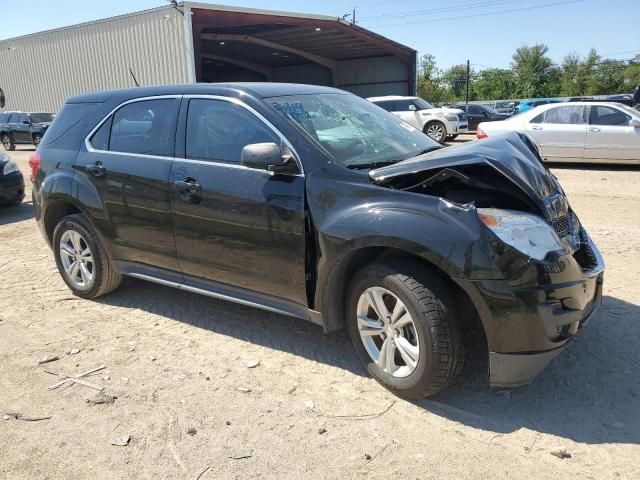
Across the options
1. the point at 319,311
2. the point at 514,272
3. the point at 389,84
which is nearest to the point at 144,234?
the point at 319,311

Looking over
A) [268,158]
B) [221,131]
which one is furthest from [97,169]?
[268,158]

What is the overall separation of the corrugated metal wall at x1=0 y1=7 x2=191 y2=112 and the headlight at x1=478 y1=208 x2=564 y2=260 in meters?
20.2

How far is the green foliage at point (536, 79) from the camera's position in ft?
227

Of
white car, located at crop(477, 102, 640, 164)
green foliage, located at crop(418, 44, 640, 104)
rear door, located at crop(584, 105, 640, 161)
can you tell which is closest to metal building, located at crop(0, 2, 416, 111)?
white car, located at crop(477, 102, 640, 164)

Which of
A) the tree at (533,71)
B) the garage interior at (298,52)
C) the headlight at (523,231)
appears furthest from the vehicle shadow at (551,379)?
the tree at (533,71)

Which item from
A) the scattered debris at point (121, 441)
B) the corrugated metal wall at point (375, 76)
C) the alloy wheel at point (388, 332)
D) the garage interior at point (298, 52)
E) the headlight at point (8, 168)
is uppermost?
the garage interior at point (298, 52)

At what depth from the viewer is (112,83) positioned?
82.1ft

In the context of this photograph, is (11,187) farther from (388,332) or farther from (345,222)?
(388,332)

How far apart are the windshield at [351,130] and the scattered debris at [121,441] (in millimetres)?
1954

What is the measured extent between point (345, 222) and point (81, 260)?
283cm

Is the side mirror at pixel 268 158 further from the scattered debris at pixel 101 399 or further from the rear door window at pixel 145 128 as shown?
the scattered debris at pixel 101 399

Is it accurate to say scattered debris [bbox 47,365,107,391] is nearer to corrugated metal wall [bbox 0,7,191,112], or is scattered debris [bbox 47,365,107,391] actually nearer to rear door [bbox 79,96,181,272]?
rear door [bbox 79,96,181,272]

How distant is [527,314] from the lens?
2748mm

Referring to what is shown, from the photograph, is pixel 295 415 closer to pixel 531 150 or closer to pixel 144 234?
pixel 144 234
